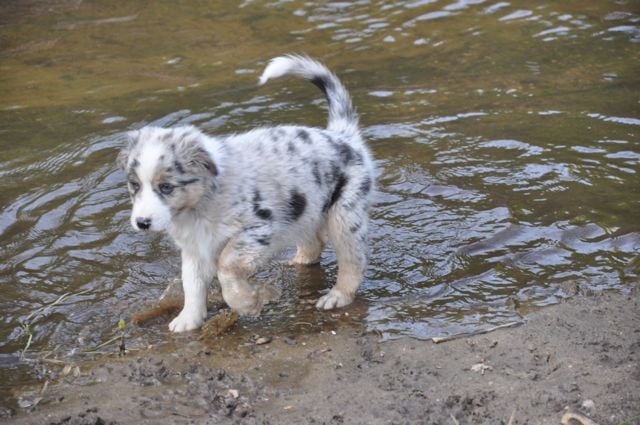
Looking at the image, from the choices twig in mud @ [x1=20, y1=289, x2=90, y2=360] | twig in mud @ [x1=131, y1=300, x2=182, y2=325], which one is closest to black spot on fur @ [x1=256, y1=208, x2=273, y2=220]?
twig in mud @ [x1=131, y1=300, x2=182, y2=325]

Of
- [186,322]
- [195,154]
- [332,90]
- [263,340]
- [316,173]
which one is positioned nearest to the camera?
[195,154]

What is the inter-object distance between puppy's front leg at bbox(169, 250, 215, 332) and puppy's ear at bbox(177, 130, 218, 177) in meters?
0.66

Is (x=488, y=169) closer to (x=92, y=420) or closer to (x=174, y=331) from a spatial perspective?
(x=174, y=331)

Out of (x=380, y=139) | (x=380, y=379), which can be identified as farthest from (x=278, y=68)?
(x=380, y=139)

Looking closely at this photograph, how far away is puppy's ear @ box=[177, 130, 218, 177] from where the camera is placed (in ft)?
18.1

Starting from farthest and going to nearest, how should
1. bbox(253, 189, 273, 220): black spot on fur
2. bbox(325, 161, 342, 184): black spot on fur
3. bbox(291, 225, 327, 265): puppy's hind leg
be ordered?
bbox(291, 225, 327, 265): puppy's hind leg < bbox(325, 161, 342, 184): black spot on fur < bbox(253, 189, 273, 220): black spot on fur

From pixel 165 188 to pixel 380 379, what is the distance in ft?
5.38

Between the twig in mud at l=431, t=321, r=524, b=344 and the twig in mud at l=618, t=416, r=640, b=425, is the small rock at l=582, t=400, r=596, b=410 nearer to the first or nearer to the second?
the twig in mud at l=618, t=416, r=640, b=425

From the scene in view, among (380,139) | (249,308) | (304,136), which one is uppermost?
(304,136)

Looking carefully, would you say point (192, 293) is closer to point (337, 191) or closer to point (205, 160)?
point (205, 160)

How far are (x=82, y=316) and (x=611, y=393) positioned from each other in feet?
11.2

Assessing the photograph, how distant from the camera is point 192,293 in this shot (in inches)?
237

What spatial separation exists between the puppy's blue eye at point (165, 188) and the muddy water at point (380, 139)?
3.37 feet

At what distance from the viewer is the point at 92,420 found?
4.69m
